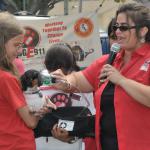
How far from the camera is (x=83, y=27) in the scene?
942cm

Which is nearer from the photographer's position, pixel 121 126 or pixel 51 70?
pixel 121 126

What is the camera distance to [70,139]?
3.37m

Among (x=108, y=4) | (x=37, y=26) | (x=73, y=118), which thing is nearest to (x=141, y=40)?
(x=73, y=118)

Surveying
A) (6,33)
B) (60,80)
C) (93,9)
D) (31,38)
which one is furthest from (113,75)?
(93,9)

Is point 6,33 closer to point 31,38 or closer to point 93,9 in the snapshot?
point 31,38

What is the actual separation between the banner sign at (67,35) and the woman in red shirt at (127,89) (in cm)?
579

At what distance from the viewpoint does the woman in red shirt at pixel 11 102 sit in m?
3.13

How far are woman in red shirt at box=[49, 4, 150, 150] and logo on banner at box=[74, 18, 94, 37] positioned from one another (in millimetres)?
6407

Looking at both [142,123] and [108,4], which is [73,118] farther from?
[108,4]

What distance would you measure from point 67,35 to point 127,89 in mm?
6736

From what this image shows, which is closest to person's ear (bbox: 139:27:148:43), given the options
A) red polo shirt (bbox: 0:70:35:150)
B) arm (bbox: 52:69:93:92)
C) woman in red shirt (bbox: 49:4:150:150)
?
woman in red shirt (bbox: 49:4:150:150)

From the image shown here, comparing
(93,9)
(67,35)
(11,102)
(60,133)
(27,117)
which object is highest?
(11,102)

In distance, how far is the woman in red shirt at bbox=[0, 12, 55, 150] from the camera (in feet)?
10.3

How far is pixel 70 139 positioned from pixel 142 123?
2.34ft
